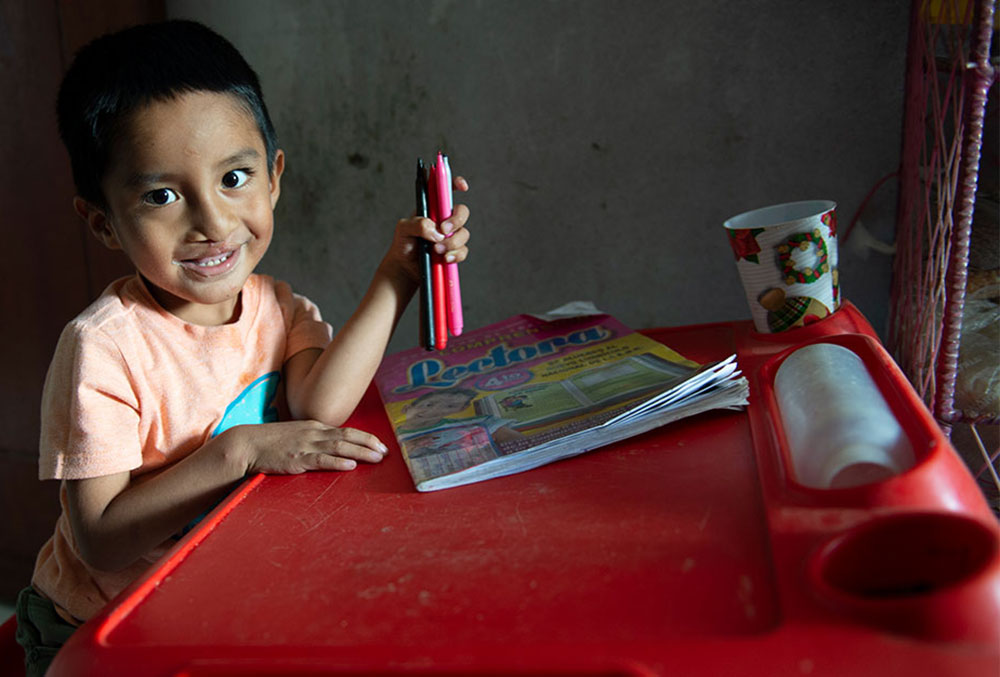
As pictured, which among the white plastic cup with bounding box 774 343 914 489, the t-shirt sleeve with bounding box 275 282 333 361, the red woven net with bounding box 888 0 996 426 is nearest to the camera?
the white plastic cup with bounding box 774 343 914 489

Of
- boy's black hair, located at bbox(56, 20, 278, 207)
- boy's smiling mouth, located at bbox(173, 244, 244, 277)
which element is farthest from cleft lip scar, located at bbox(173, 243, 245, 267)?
boy's black hair, located at bbox(56, 20, 278, 207)

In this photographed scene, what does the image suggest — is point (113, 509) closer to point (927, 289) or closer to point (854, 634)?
point (854, 634)

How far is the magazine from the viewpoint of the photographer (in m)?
0.65

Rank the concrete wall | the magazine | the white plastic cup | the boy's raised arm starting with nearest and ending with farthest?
the white plastic cup < the magazine < the boy's raised arm < the concrete wall

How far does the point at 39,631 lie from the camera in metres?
0.84

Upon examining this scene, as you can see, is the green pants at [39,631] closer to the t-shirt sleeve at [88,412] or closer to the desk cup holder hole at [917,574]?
the t-shirt sleeve at [88,412]

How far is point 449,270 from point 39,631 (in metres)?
0.60

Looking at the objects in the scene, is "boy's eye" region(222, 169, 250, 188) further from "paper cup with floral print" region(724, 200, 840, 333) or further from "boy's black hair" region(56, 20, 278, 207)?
"paper cup with floral print" region(724, 200, 840, 333)

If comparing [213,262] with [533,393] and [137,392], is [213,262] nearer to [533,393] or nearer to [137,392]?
[137,392]

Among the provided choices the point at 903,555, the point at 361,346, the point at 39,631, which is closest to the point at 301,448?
the point at 361,346

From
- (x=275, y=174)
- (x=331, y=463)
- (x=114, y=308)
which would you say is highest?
(x=275, y=174)

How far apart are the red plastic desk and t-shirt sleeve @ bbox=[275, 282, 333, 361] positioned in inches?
14.8

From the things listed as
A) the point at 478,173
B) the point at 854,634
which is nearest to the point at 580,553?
the point at 854,634

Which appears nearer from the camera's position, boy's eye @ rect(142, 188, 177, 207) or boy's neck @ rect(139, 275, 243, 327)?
boy's eye @ rect(142, 188, 177, 207)
